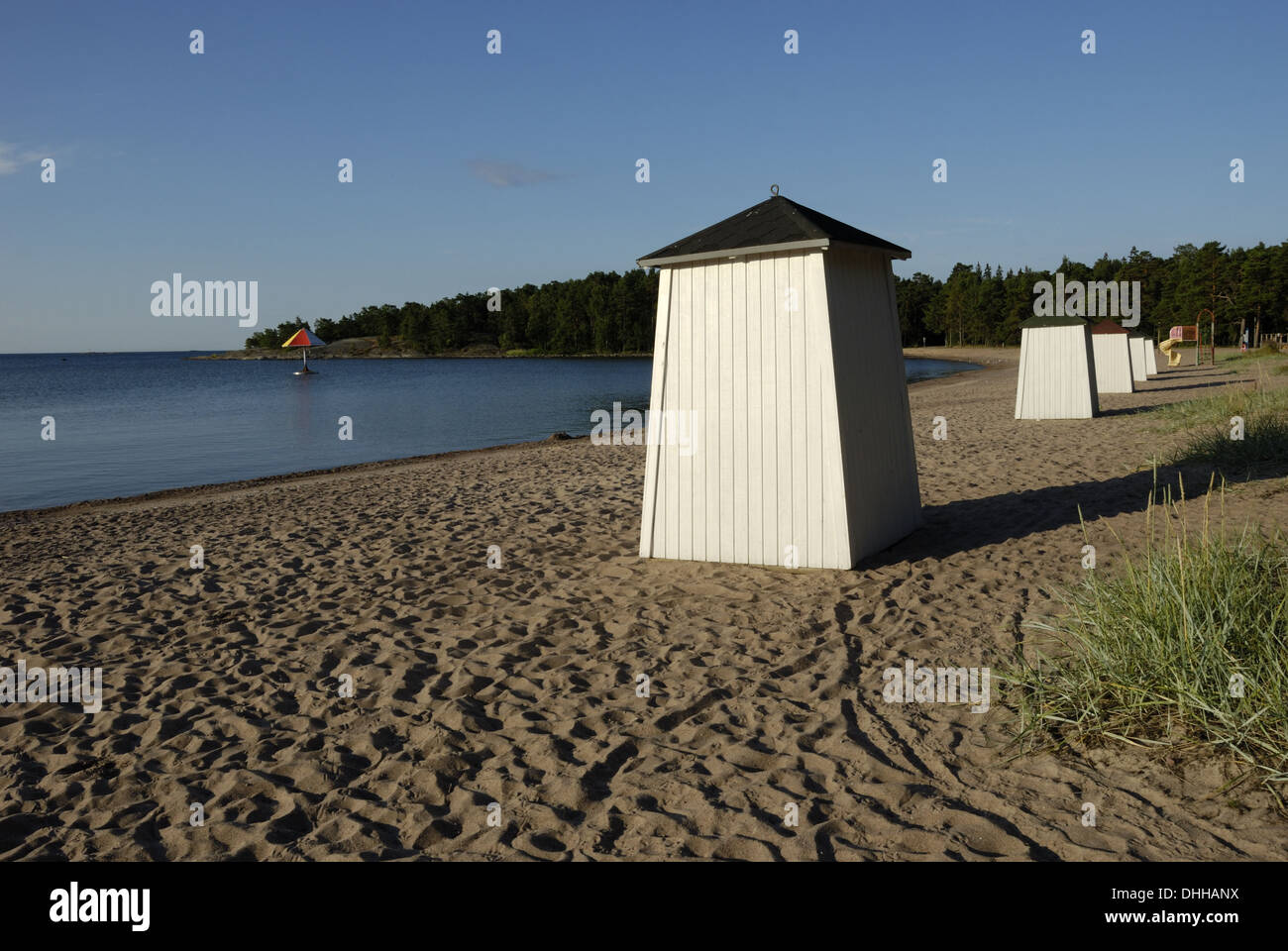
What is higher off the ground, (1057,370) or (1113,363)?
(1113,363)

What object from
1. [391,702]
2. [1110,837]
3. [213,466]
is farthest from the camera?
[213,466]

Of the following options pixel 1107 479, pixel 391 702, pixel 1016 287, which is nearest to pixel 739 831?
pixel 391 702

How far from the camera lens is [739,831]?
3340 mm

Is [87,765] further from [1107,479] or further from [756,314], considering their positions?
[1107,479]

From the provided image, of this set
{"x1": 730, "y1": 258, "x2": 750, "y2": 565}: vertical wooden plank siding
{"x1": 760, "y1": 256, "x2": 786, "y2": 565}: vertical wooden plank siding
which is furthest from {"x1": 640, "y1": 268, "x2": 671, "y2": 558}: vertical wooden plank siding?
{"x1": 760, "y1": 256, "x2": 786, "y2": 565}: vertical wooden plank siding

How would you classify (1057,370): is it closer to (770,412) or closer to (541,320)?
(770,412)

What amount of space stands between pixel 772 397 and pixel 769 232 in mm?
1256

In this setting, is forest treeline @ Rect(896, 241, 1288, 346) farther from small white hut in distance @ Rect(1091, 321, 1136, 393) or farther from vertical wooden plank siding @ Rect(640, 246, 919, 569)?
vertical wooden plank siding @ Rect(640, 246, 919, 569)

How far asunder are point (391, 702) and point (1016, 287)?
88576mm

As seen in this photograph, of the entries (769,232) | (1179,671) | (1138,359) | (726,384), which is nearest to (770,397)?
(726,384)

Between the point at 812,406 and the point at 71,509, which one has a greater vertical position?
the point at 812,406

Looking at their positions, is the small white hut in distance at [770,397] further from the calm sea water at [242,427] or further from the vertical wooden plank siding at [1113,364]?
the vertical wooden plank siding at [1113,364]

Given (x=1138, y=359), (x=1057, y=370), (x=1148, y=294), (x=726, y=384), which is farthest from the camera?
(x=1148, y=294)

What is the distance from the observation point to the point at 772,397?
22.2ft
